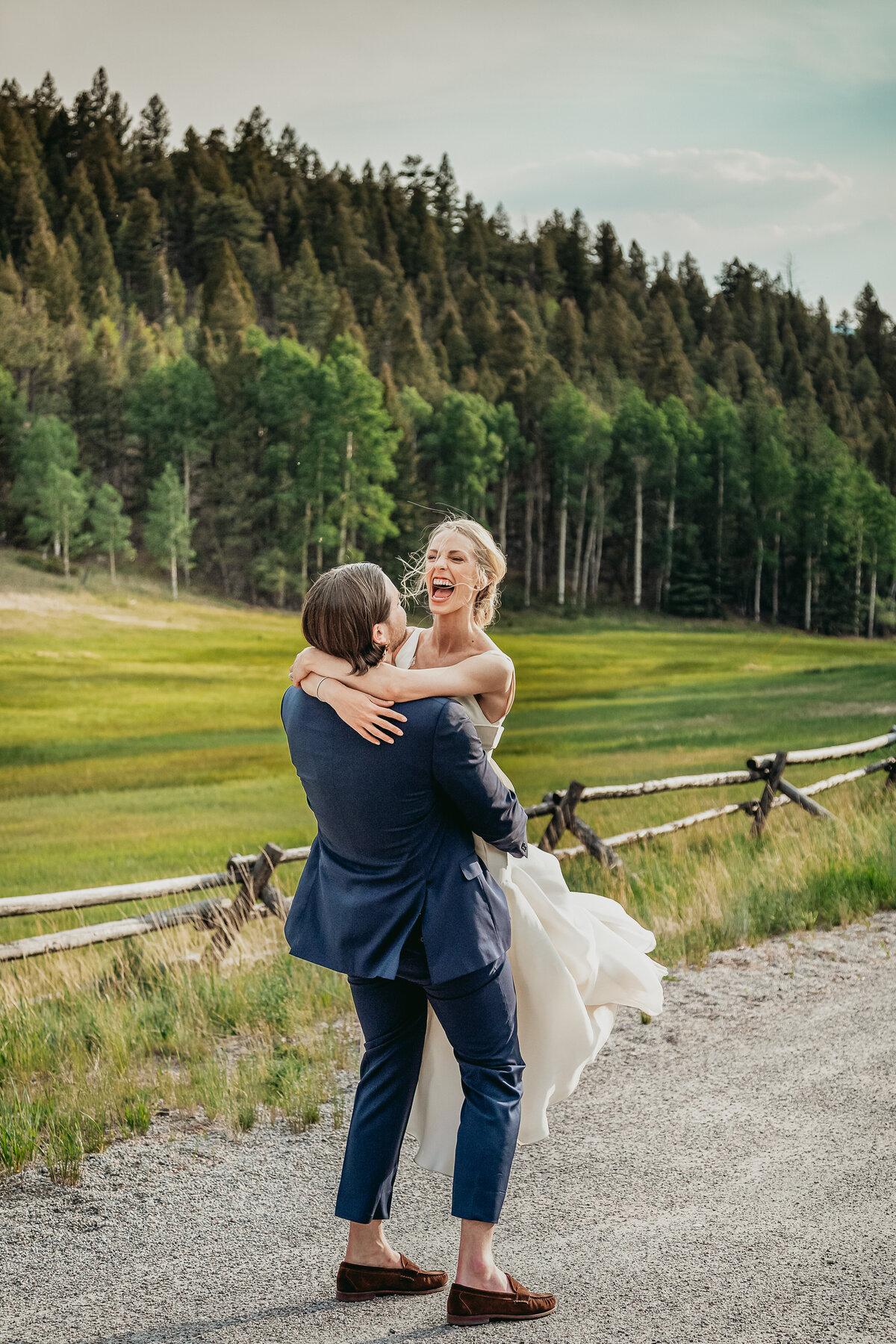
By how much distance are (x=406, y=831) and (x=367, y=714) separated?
0.89 ft

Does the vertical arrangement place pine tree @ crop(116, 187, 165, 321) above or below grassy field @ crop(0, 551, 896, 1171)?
above

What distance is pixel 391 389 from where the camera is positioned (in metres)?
29.1

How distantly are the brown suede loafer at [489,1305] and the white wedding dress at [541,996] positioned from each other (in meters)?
0.32

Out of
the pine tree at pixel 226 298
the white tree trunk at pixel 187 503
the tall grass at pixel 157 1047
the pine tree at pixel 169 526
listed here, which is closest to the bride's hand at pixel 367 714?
the tall grass at pixel 157 1047

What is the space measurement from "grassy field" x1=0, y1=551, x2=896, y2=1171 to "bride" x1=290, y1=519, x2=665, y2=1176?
3.88 feet

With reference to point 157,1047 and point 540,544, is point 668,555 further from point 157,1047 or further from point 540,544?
A: point 157,1047

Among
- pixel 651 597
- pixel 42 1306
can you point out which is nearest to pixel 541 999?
pixel 42 1306

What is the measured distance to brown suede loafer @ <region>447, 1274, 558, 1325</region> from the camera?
2334 mm

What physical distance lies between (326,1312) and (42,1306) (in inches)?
26.2

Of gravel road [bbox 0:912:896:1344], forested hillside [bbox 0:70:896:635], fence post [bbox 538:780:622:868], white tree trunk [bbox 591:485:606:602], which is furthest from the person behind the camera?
white tree trunk [bbox 591:485:606:602]

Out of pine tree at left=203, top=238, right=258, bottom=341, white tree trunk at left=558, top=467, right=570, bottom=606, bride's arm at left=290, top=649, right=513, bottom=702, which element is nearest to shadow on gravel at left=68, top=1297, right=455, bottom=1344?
bride's arm at left=290, top=649, right=513, bottom=702

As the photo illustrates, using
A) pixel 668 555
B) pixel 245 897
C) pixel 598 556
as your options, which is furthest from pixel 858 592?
pixel 245 897

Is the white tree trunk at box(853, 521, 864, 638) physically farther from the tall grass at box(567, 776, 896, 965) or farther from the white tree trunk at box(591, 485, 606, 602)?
the tall grass at box(567, 776, 896, 965)

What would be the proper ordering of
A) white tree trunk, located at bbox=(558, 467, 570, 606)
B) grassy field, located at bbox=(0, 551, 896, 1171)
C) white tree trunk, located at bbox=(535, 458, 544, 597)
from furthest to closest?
white tree trunk, located at bbox=(535, 458, 544, 597), white tree trunk, located at bbox=(558, 467, 570, 606), grassy field, located at bbox=(0, 551, 896, 1171)
